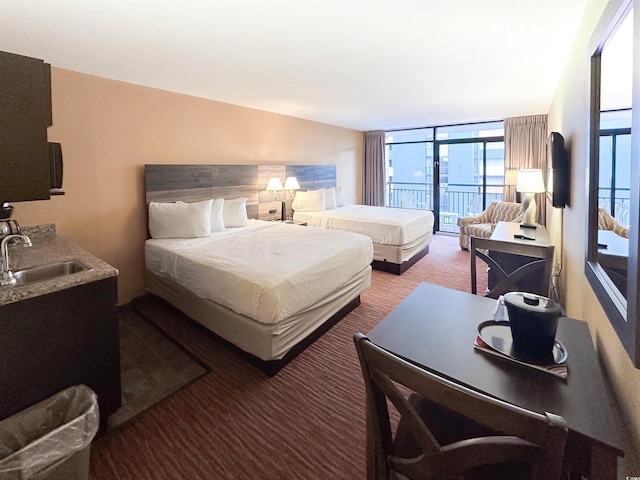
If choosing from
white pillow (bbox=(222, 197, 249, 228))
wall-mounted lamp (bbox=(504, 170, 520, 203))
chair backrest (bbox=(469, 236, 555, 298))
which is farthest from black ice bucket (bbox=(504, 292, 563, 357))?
wall-mounted lamp (bbox=(504, 170, 520, 203))

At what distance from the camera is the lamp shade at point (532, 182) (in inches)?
136

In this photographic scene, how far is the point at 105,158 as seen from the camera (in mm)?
3090

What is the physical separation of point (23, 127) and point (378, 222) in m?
3.74

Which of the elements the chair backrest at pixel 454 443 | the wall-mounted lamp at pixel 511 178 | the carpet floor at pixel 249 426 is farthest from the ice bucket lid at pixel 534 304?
the wall-mounted lamp at pixel 511 178

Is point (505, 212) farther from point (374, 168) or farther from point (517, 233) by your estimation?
point (374, 168)

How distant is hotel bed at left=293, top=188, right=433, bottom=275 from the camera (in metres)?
4.42

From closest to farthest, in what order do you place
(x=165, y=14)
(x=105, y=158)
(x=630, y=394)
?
1. (x=630, y=394)
2. (x=165, y=14)
3. (x=105, y=158)

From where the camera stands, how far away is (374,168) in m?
7.51

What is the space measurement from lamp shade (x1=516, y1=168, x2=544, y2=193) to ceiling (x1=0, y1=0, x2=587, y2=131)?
97cm

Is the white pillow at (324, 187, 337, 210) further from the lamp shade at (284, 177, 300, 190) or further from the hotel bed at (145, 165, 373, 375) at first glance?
the hotel bed at (145, 165, 373, 375)

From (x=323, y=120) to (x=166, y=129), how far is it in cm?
307

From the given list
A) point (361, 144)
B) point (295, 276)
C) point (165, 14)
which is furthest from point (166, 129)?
point (361, 144)

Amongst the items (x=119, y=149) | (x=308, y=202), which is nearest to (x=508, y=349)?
(x=119, y=149)

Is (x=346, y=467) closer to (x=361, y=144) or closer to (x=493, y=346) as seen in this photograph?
(x=493, y=346)
